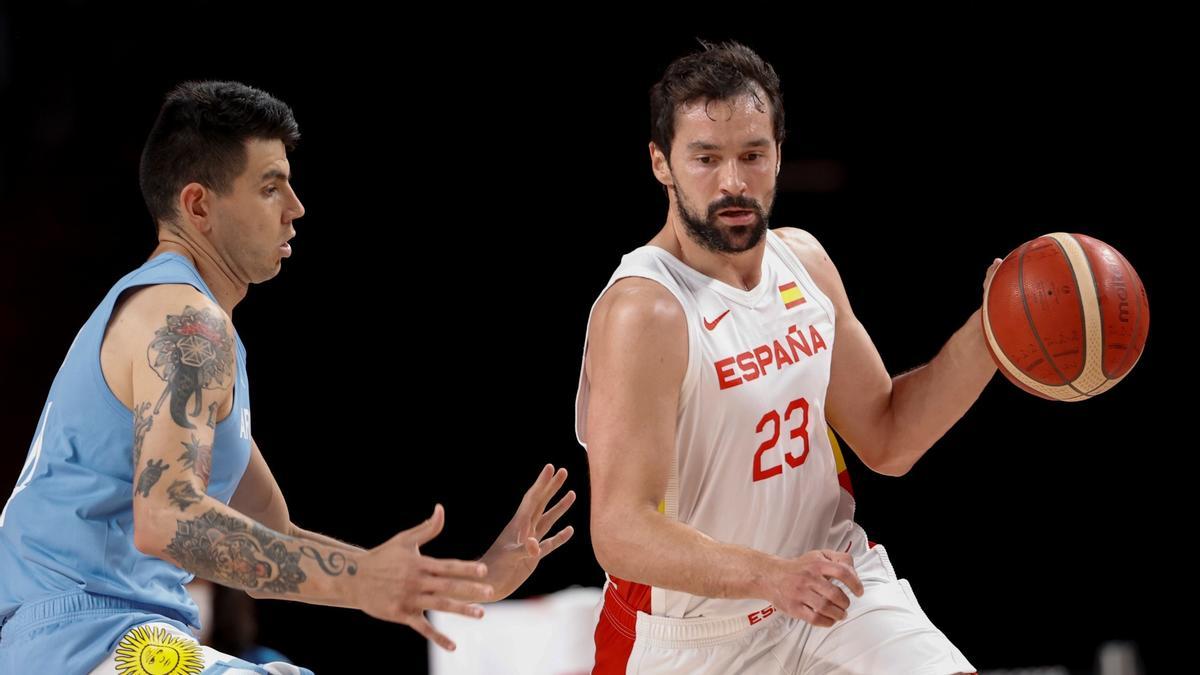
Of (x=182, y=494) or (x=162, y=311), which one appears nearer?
(x=182, y=494)

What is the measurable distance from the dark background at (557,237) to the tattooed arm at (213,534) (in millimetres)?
3785

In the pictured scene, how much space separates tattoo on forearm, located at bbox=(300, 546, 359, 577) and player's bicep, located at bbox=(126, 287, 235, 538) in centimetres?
23

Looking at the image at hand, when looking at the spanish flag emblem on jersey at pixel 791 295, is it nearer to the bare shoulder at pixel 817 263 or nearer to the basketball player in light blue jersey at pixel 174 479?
the bare shoulder at pixel 817 263

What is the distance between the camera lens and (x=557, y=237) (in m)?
6.82

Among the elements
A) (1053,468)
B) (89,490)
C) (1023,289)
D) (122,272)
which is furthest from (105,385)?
(1053,468)

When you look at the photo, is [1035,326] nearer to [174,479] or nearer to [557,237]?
[174,479]

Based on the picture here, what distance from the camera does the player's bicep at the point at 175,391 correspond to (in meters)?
2.61

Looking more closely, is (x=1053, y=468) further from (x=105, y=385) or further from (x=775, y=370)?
(x=105, y=385)

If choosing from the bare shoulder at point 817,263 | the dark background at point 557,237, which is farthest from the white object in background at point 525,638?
the bare shoulder at point 817,263

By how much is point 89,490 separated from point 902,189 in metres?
5.21

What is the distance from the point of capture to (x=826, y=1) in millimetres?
7047

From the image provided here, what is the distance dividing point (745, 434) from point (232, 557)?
140 cm

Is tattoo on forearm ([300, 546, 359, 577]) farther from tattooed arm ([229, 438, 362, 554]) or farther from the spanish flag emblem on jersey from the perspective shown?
the spanish flag emblem on jersey

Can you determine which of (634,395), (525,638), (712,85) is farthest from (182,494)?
(525,638)
